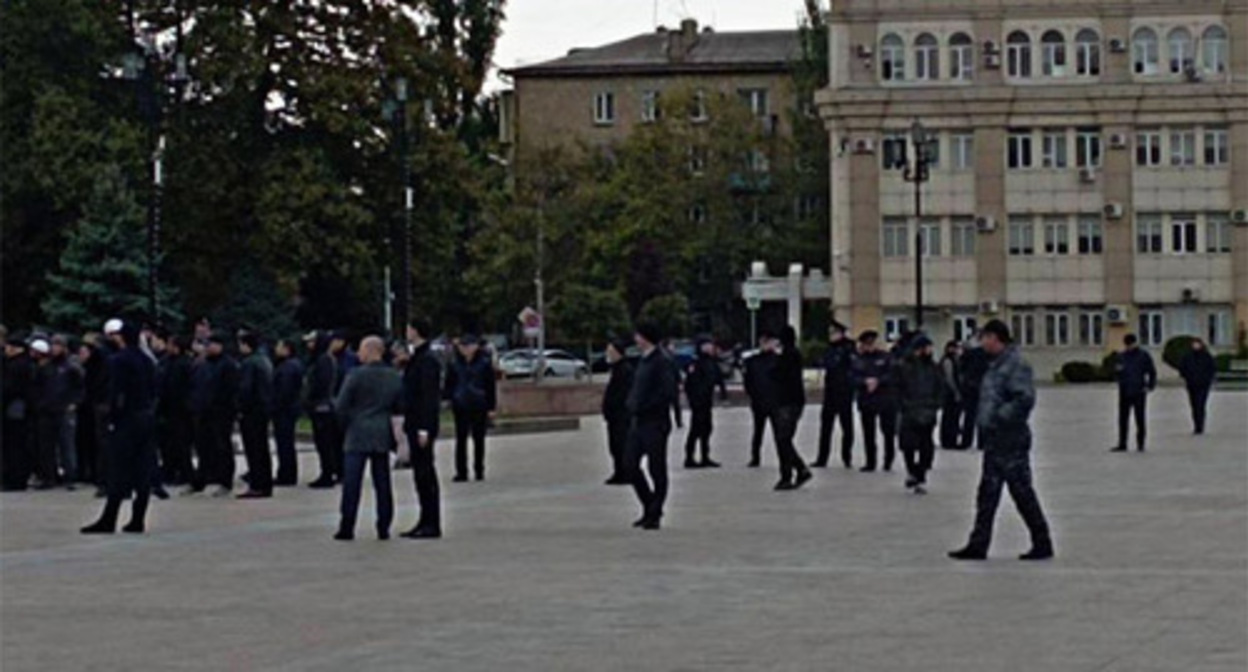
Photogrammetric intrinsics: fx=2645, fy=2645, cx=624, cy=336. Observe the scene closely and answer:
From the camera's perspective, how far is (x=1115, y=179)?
304 feet

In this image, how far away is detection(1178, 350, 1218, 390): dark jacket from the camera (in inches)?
1656

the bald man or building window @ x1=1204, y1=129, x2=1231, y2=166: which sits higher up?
building window @ x1=1204, y1=129, x2=1231, y2=166

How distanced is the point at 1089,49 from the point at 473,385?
64931 millimetres

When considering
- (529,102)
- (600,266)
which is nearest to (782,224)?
(600,266)

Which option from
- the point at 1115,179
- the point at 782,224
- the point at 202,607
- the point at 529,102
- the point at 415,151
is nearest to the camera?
the point at 202,607

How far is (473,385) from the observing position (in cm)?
3117

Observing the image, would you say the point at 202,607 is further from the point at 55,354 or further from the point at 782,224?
the point at 782,224

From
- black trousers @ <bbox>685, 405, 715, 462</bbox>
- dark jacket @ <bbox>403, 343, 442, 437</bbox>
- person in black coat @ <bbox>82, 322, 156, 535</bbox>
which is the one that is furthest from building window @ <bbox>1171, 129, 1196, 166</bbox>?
person in black coat @ <bbox>82, 322, 156, 535</bbox>

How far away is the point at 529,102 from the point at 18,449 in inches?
3460

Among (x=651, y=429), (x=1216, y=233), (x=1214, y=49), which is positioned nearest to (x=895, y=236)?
(x=1216, y=233)

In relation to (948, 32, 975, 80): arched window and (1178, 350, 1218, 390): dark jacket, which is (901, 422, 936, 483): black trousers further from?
(948, 32, 975, 80): arched window

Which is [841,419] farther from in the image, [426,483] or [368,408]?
[368,408]

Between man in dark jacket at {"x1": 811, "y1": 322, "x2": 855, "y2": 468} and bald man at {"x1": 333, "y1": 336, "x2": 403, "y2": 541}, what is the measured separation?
11.8 metres

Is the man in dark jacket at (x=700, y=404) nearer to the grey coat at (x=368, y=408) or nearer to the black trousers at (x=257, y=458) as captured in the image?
the black trousers at (x=257, y=458)
